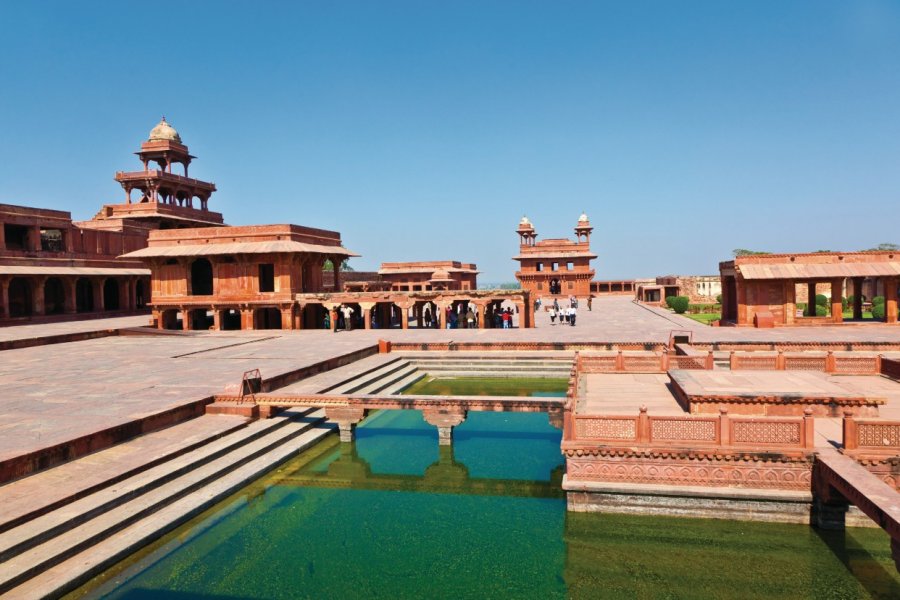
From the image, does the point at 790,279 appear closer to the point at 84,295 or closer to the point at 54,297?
the point at 84,295

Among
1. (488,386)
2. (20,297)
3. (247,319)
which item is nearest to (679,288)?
(247,319)

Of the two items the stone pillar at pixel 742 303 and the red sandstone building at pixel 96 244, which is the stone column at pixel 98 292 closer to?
the red sandstone building at pixel 96 244

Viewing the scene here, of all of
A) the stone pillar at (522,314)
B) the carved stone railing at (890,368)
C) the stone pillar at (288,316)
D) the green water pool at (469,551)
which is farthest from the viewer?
the stone pillar at (288,316)

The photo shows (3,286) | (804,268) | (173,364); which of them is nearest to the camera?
(173,364)

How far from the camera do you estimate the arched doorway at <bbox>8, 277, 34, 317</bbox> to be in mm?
30469

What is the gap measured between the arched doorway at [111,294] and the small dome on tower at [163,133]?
10.5m

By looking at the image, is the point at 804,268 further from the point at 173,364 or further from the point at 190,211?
the point at 190,211

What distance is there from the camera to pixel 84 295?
34750 mm

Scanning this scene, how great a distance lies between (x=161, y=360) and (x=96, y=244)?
2107cm

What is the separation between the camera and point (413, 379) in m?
18.0

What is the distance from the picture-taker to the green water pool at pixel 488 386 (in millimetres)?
16516

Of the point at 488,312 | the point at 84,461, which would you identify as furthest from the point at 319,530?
the point at 488,312

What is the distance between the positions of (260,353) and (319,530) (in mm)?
11867

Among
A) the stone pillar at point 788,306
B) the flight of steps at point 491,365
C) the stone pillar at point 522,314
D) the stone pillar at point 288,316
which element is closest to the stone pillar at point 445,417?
the flight of steps at point 491,365
